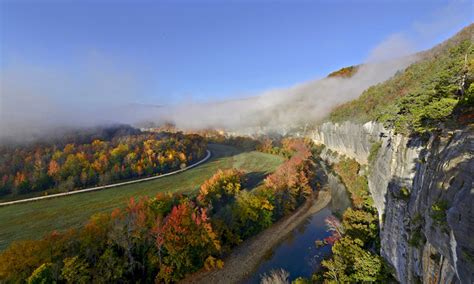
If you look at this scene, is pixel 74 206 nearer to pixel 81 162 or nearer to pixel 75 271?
pixel 81 162

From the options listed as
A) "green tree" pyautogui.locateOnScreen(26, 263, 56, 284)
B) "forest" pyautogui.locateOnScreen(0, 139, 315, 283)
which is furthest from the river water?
"green tree" pyautogui.locateOnScreen(26, 263, 56, 284)

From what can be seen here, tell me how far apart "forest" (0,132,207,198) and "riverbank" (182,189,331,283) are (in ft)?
167

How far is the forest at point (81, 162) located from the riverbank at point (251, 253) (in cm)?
5079

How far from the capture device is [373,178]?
29172 millimetres

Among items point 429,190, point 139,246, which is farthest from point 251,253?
point 429,190

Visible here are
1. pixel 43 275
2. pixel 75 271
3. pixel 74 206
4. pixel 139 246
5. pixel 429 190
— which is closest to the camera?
pixel 429 190

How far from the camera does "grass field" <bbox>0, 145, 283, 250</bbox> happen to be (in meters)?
36.5

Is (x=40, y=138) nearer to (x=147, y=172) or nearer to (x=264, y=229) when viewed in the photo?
(x=147, y=172)

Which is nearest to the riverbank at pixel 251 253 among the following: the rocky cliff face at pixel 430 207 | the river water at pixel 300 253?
the river water at pixel 300 253

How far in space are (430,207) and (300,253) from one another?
828 inches

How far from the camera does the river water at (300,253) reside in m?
26.2

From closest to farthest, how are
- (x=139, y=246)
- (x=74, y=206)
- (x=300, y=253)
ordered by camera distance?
1. (x=139, y=246)
2. (x=300, y=253)
3. (x=74, y=206)

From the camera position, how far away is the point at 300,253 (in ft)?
97.5

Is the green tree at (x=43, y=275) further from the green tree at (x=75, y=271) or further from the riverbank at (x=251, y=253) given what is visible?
the riverbank at (x=251, y=253)
